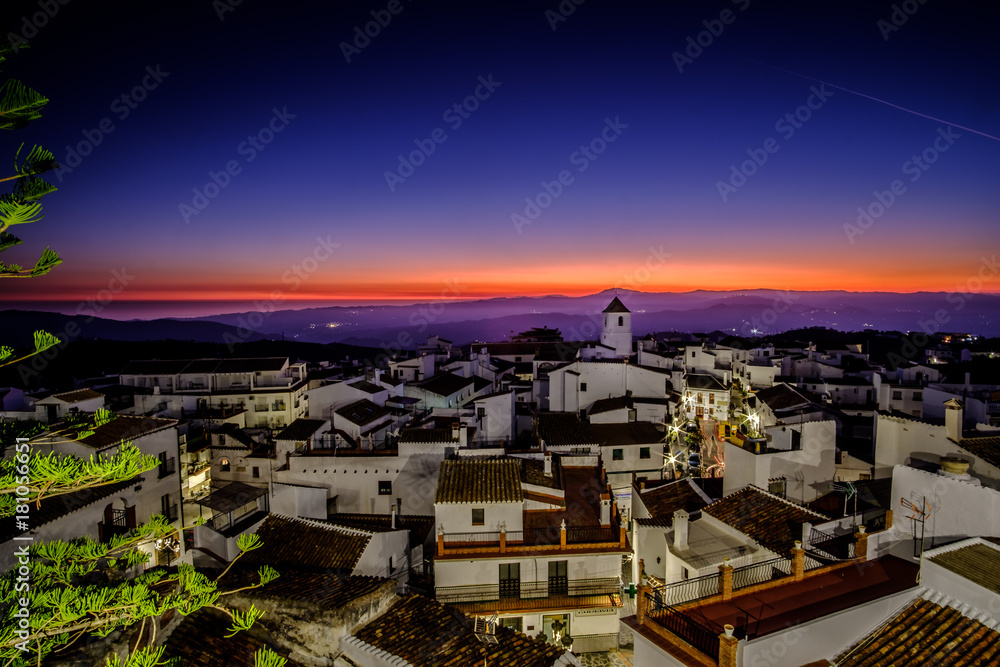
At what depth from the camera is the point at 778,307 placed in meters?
152

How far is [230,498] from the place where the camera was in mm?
14367

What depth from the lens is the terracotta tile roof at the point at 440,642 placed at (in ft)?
25.7

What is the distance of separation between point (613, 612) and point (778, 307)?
Result: 159 meters

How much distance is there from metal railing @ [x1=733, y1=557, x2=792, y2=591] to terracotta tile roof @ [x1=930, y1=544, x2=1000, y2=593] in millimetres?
2192

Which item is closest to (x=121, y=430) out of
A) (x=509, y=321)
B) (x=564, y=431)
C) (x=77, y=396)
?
(x=77, y=396)

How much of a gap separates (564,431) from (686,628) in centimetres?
1550

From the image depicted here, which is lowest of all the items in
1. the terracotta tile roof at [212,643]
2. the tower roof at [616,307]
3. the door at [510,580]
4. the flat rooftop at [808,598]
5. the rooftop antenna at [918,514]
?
the door at [510,580]

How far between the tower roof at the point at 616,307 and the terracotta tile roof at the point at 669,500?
104 ft

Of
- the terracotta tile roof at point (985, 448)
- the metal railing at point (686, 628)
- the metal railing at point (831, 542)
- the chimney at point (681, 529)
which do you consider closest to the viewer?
the metal railing at point (686, 628)

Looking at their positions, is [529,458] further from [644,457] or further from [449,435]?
[644,457]

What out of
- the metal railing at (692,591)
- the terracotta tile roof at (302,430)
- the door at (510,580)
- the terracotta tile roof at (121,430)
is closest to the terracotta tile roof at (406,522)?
the door at (510,580)

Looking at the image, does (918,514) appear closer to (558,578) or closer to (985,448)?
(985,448)

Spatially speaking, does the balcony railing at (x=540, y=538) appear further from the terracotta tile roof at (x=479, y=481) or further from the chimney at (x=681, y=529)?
the chimney at (x=681, y=529)

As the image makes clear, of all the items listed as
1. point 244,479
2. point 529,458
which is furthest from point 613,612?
point 244,479
